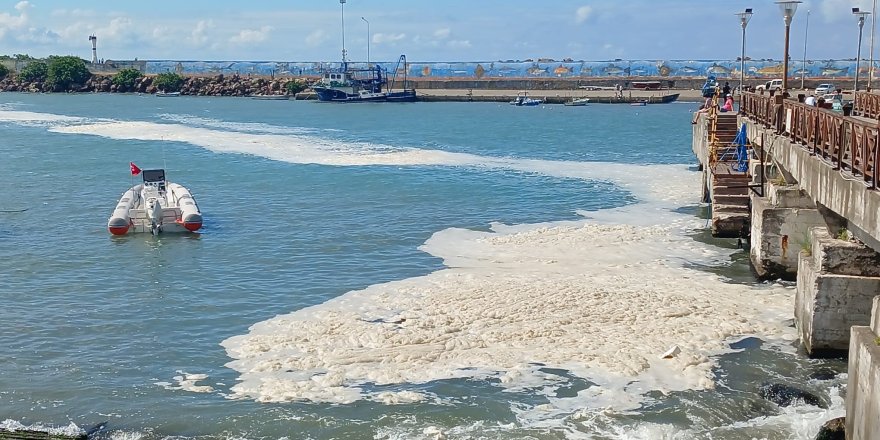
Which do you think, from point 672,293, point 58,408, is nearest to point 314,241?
point 672,293

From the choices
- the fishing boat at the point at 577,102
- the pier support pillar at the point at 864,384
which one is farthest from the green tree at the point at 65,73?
the pier support pillar at the point at 864,384

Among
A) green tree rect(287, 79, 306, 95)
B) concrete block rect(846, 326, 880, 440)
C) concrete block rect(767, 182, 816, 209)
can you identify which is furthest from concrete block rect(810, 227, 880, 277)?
green tree rect(287, 79, 306, 95)

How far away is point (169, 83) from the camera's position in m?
150

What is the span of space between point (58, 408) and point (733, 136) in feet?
75.5

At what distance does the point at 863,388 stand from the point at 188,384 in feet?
32.5

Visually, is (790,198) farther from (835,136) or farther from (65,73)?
(65,73)

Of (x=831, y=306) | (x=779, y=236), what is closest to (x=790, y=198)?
(x=779, y=236)

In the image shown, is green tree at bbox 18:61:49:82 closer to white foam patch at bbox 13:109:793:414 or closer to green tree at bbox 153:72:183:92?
green tree at bbox 153:72:183:92

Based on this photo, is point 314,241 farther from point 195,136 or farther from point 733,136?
point 195,136

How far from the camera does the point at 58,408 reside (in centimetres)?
1396

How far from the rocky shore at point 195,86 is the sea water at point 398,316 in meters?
104

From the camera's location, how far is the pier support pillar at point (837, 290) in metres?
13.9

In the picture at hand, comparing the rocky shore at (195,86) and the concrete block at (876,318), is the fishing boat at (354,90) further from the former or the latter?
the concrete block at (876,318)

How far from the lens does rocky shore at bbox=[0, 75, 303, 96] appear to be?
5576 inches
